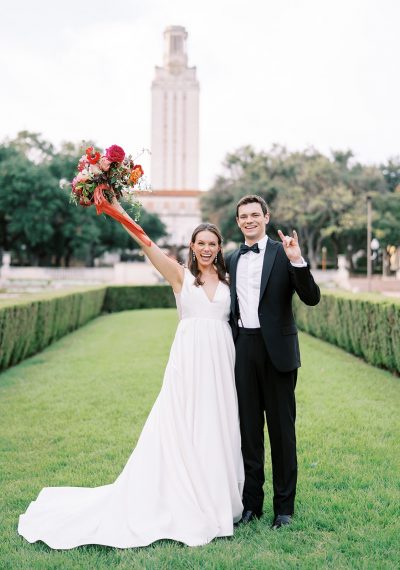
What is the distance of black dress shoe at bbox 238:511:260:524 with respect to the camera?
12.9ft

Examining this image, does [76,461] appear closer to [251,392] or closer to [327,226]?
[251,392]

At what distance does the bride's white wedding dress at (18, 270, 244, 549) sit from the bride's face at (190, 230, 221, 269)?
15cm

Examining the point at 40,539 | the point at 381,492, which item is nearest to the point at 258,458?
the point at 381,492

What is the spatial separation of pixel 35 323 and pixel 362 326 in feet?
20.9

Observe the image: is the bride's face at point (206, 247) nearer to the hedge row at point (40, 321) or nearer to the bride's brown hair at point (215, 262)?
the bride's brown hair at point (215, 262)

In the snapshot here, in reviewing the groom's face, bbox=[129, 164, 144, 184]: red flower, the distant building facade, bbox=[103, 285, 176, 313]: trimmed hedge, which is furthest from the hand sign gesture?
the distant building facade

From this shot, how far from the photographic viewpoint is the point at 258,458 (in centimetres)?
395

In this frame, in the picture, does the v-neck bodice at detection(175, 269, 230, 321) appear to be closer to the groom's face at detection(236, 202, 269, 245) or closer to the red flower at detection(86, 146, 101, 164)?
the groom's face at detection(236, 202, 269, 245)

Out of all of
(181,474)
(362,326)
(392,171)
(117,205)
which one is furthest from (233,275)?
(392,171)

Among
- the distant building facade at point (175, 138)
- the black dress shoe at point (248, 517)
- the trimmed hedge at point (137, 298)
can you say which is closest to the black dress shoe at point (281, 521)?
the black dress shoe at point (248, 517)

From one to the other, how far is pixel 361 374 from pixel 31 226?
35722 mm

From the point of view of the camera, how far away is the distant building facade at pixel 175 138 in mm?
88375

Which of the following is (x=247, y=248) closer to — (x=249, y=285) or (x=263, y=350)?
(x=249, y=285)

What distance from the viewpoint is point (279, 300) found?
3842 mm
